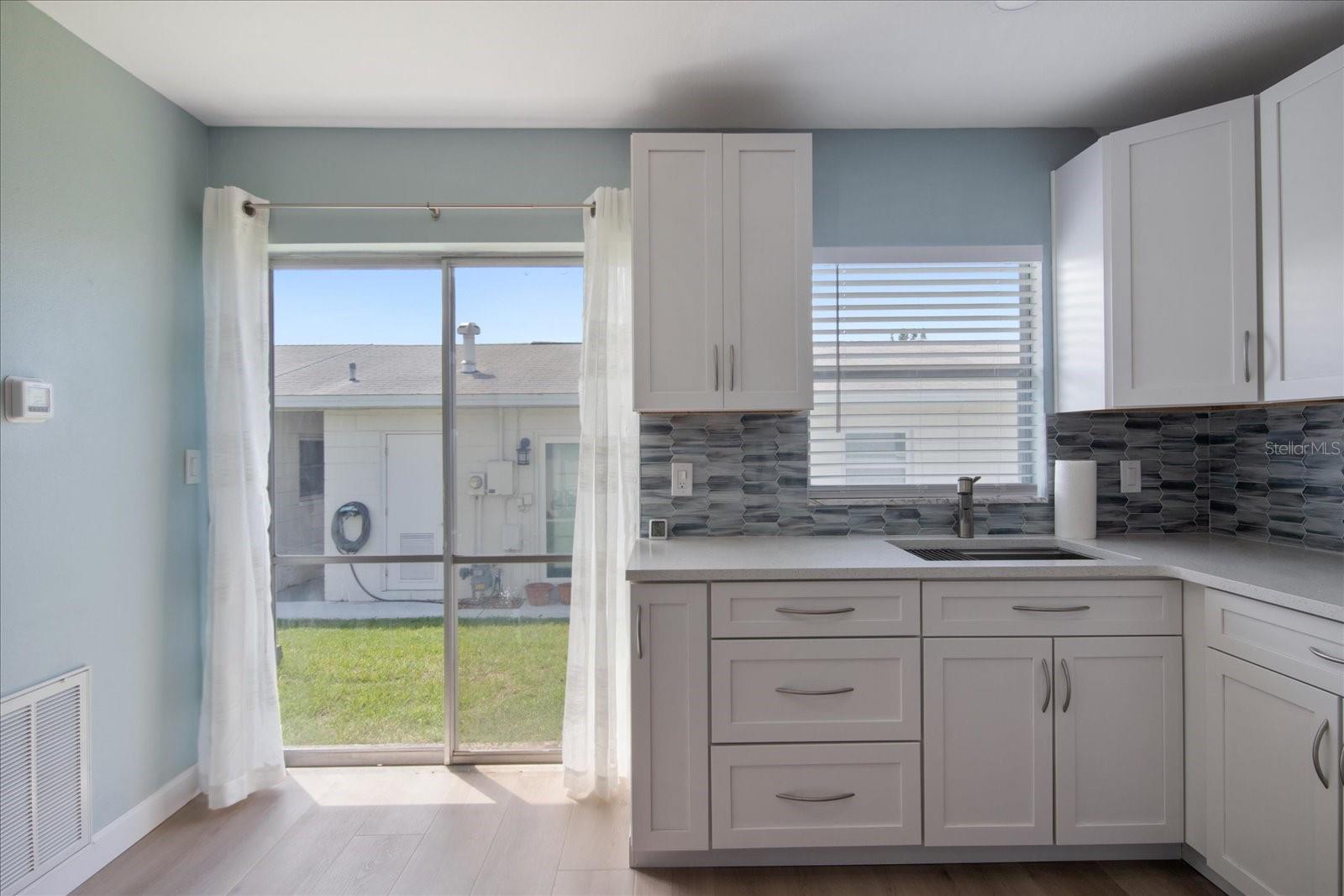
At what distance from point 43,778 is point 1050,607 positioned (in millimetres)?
2835

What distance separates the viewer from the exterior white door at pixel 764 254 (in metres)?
2.23

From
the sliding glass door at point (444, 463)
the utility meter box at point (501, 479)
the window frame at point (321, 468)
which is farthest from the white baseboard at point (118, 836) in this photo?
the utility meter box at point (501, 479)

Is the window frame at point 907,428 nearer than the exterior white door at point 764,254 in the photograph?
No

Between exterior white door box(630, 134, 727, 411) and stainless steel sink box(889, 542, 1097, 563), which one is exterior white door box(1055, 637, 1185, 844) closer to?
stainless steel sink box(889, 542, 1097, 563)

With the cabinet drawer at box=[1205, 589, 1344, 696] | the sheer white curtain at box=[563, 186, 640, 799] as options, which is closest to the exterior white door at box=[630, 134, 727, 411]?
the sheer white curtain at box=[563, 186, 640, 799]

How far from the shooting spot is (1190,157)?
2.10m

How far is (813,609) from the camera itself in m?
1.95

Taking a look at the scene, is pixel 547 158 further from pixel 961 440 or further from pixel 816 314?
pixel 961 440

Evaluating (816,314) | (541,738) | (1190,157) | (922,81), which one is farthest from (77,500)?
(1190,157)

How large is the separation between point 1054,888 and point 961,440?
146 centimetres

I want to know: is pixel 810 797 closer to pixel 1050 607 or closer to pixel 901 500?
pixel 1050 607

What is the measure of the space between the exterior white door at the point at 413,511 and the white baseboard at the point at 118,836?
94 cm

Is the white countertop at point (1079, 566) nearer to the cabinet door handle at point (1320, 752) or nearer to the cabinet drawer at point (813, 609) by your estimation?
the cabinet drawer at point (813, 609)

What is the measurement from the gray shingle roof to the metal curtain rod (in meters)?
0.51
